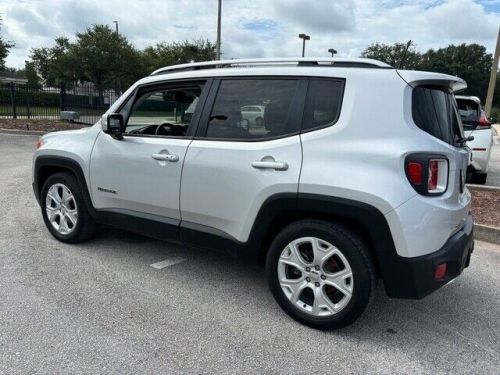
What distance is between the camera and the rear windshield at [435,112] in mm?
2863

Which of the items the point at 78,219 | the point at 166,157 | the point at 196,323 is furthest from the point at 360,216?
the point at 78,219

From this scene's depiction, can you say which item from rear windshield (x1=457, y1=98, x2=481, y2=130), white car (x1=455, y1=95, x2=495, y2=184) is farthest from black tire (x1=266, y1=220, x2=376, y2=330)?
rear windshield (x1=457, y1=98, x2=481, y2=130)

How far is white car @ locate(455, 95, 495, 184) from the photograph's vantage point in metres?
8.02

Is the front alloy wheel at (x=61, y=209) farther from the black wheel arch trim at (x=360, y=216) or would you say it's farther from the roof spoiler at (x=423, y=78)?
the roof spoiler at (x=423, y=78)

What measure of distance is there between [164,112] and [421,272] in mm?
2576

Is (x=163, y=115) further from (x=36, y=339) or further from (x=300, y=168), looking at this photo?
(x=36, y=339)

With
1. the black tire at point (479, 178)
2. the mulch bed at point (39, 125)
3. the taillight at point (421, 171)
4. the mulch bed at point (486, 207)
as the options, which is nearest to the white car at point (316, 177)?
the taillight at point (421, 171)

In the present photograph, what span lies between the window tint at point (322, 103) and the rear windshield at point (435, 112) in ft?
1.62

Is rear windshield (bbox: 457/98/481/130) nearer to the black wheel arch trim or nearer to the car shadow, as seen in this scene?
the car shadow

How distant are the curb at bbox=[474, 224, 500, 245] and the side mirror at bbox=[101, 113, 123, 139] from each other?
167 inches

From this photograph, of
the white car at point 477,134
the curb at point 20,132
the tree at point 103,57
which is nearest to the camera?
the white car at point 477,134

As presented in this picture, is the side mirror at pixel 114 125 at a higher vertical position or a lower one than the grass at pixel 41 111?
higher

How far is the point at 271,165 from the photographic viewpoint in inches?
122

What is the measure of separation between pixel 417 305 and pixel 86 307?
2.61 m
